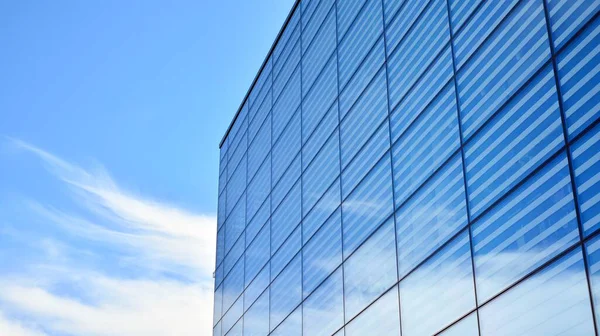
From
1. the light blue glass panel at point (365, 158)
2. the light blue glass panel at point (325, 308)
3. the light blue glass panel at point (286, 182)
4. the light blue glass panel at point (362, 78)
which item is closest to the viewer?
the light blue glass panel at point (365, 158)

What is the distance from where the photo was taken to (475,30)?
2203 cm

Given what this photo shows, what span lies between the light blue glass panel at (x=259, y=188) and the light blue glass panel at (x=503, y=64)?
16.8m

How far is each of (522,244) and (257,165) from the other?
22762mm

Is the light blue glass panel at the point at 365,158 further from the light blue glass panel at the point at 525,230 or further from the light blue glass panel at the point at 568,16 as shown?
the light blue glass panel at the point at 568,16

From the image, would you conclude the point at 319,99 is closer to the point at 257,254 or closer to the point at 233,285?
the point at 257,254

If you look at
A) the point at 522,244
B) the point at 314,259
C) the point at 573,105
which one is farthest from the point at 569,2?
the point at 314,259

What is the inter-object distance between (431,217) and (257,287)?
1568 cm

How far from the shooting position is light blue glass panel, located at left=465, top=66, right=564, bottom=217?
60.4 ft

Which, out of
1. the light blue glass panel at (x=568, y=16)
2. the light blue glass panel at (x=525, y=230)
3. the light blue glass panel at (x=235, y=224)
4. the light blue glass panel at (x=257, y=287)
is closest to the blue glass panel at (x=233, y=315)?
the light blue glass panel at (x=257, y=287)

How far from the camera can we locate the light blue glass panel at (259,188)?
125 feet

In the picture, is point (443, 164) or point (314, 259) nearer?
point (443, 164)

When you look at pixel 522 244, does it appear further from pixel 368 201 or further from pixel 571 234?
pixel 368 201

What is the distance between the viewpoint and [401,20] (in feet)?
87.5

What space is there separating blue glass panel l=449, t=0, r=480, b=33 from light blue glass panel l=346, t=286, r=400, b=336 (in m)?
6.96
